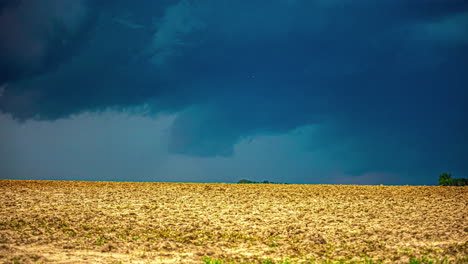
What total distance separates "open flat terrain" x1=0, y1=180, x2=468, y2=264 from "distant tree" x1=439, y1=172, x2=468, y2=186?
144 inches

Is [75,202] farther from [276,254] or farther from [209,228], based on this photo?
[276,254]

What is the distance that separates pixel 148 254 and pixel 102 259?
3.67 ft

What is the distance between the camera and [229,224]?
13234 mm

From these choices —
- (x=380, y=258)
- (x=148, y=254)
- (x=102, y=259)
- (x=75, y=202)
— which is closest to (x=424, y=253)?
(x=380, y=258)

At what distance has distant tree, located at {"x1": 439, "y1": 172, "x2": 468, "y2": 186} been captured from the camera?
23.3 metres

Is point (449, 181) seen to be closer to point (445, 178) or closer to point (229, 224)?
point (445, 178)

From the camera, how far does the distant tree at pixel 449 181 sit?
2330 cm

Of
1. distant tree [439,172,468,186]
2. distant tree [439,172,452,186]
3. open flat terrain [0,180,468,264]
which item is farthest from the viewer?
distant tree [439,172,452,186]

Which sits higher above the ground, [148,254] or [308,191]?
[308,191]

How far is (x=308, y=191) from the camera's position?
63.0 feet

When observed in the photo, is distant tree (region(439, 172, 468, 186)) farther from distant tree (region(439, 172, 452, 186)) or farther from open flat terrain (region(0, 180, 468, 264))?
open flat terrain (region(0, 180, 468, 264))

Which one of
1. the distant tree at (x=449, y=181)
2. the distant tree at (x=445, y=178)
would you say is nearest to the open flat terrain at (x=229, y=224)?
the distant tree at (x=449, y=181)

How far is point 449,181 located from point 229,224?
16.9 metres

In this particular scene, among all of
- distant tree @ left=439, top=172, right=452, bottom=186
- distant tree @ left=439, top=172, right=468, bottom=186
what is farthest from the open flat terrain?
distant tree @ left=439, top=172, right=452, bottom=186
